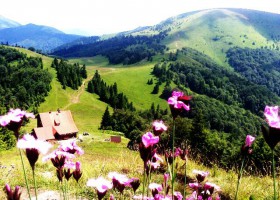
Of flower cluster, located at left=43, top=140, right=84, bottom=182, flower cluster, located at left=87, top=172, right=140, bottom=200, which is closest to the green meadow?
flower cluster, located at left=87, top=172, right=140, bottom=200

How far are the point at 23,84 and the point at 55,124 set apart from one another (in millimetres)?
72452

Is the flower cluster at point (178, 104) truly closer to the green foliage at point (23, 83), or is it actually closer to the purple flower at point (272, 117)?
the purple flower at point (272, 117)

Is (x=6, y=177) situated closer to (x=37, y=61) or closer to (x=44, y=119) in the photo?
(x=44, y=119)

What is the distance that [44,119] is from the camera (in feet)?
258

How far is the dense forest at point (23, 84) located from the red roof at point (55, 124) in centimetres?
3546

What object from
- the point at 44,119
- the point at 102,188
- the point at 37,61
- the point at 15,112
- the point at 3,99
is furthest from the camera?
the point at 37,61

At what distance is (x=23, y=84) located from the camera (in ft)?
466

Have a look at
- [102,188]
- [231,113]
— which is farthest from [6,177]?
[231,113]

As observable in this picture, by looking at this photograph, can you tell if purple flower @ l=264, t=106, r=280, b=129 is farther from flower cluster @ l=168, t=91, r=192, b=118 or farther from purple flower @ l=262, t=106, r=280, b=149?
flower cluster @ l=168, t=91, r=192, b=118

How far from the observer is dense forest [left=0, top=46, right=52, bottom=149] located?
127500 mm

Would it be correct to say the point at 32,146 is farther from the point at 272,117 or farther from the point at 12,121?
the point at 272,117

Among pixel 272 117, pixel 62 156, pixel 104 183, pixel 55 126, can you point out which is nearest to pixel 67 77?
pixel 55 126

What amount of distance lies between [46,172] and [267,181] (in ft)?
23.9

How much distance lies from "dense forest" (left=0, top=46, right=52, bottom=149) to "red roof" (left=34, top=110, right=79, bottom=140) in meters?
35.5
